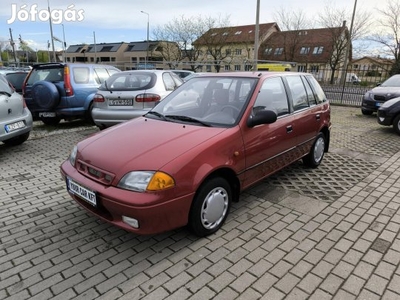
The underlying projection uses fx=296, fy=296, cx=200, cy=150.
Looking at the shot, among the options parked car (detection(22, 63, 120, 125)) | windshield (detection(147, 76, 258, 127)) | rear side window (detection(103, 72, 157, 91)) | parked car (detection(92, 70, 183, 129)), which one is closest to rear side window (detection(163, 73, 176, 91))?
parked car (detection(92, 70, 183, 129))

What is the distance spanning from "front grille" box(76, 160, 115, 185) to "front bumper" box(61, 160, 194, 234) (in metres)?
0.05

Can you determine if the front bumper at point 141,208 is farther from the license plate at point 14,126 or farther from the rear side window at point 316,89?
the license plate at point 14,126

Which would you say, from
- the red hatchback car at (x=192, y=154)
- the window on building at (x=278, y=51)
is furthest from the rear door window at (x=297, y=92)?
the window on building at (x=278, y=51)

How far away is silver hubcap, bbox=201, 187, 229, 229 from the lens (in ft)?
9.69

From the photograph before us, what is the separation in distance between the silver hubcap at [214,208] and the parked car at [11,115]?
14.4 feet

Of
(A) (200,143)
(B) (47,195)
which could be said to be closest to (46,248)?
(B) (47,195)

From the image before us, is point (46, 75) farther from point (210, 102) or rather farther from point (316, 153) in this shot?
point (316, 153)

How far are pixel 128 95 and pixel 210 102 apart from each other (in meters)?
3.27

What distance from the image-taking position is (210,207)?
299cm

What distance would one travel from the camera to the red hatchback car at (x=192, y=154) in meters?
2.58

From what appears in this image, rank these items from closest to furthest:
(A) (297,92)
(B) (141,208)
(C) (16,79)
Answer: (B) (141,208), (A) (297,92), (C) (16,79)

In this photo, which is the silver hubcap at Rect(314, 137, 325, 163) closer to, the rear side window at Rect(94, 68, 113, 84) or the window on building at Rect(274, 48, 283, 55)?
the rear side window at Rect(94, 68, 113, 84)

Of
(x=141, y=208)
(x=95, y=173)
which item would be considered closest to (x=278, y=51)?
(x=95, y=173)

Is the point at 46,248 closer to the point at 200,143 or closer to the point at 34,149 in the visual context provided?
the point at 200,143
